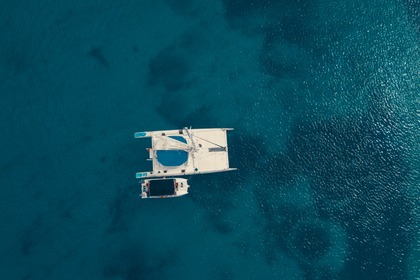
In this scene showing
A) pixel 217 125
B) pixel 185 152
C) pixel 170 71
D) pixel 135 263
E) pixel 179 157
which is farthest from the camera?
pixel 170 71

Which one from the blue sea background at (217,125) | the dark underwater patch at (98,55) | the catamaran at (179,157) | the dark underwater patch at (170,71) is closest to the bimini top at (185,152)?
the catamaran at (179,157)

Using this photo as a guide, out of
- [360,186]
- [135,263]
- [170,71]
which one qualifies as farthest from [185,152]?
[360,186]

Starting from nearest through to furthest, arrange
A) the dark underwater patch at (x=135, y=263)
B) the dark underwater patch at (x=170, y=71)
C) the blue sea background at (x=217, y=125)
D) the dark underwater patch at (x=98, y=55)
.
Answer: the dark underwater patch at (x=135, y=263) → the blue sea background at (x=217, y=125) → the dark underwater patch at (x=170, y=71) → the dark underwater patch at (x=98, y=55)

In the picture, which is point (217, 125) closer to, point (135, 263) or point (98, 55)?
point (98, 55)

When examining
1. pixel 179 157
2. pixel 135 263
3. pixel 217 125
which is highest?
pixel 217 125

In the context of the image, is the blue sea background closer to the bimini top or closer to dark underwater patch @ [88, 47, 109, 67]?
dark underwater patch @ [88, 47, 109, 67]

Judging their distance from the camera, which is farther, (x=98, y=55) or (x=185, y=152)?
(x=98, y=55)

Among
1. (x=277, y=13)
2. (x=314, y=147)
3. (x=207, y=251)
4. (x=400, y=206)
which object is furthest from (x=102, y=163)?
(x=400, y=206)

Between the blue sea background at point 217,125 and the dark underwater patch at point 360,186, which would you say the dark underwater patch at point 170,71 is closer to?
the blue sea background at point 217,125

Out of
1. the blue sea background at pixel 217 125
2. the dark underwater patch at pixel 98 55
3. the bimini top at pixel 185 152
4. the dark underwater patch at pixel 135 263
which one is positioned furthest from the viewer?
the dark underwater patch at pixel 98 55
